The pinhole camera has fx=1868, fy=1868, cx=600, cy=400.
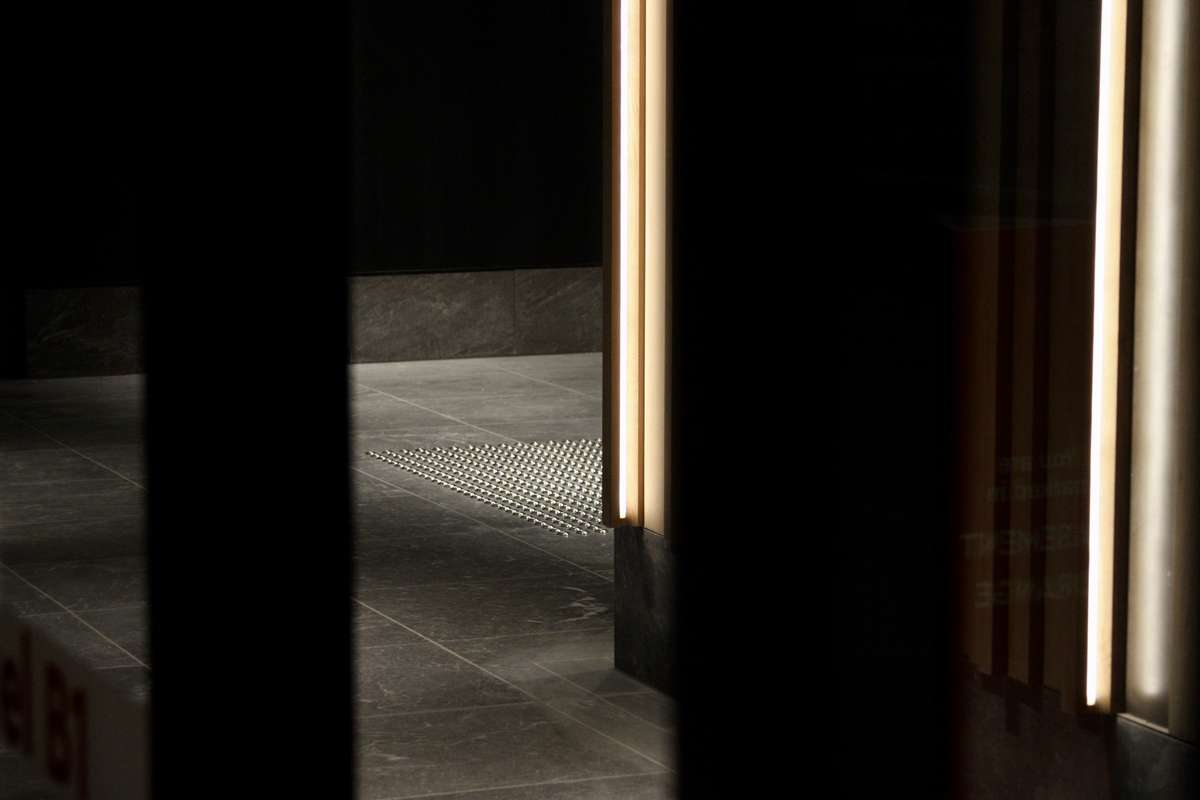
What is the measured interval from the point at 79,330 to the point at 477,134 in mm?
2511

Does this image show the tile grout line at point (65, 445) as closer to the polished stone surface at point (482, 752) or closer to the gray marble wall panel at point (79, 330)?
the gray marble wall panel at point (79, 330)

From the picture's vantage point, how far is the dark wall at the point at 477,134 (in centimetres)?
1048

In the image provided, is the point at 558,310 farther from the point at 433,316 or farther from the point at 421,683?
the point at 421,683

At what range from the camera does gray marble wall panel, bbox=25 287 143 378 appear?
31.9ft

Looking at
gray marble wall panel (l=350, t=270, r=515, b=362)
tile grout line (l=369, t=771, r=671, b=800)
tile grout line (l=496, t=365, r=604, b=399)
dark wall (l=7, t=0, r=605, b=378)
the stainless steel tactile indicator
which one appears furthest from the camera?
gray marble wall panel (l=350, t=270, r=515, b=362)

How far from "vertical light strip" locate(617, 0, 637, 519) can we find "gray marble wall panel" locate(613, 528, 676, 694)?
0.12m

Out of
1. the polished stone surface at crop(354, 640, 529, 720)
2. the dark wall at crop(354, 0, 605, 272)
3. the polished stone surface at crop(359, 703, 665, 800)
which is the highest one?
the dark wall at crop(354, 0, 605, 272)

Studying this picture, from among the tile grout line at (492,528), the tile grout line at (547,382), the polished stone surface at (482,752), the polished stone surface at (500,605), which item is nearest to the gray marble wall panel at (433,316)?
the tile grout line at (547,382)

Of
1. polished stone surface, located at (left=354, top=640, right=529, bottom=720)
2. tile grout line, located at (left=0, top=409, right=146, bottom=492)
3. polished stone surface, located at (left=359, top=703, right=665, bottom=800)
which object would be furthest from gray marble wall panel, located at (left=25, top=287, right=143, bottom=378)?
polished stone surface, located at (left=359, top=703, right=665, bottom=800)

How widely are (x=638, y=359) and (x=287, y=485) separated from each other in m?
3.76

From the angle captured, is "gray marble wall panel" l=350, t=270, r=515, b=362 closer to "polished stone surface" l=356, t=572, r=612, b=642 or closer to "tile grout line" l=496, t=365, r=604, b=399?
"tile grout line" l=496, t=365, r=604, b=399

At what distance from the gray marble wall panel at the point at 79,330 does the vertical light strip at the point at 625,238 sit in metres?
5.69

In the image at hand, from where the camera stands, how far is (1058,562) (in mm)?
3275

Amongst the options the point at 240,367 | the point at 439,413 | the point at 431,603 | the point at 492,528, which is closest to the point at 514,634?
the point at 431,603
